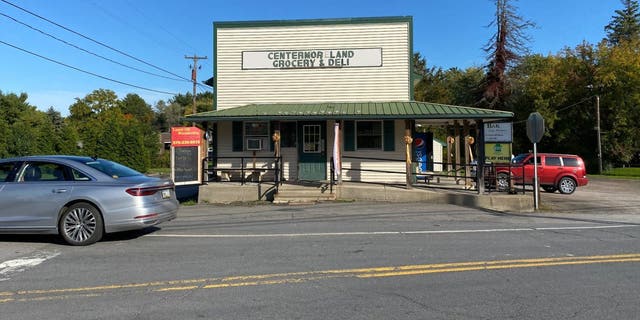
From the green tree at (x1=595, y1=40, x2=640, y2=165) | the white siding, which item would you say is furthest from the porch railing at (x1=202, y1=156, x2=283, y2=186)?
the green tree at (x1=595, y1=40, x2=640, y2=165)

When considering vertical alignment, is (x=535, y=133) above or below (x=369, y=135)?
below

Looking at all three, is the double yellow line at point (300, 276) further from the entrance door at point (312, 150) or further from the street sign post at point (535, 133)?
the entrance door at point (312, 150)

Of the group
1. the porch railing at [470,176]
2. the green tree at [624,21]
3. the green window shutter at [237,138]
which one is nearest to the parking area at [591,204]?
the porch railing at [470,176]

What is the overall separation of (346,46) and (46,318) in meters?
15.2

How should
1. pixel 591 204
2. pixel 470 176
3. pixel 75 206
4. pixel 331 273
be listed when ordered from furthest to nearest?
pixel 470 176, pixel 591 204, pixel 75 206, pixel 331 273

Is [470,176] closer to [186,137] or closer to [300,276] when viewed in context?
[186,137]

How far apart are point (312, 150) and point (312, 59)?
137 inches

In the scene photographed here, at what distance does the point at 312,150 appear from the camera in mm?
17859

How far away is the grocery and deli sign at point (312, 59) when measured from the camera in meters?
18.0

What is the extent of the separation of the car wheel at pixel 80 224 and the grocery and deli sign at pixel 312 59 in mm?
11277

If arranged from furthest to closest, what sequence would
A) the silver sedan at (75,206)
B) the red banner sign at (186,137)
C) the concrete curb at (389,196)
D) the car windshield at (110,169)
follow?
1. the red banner sign at (186,137)
2. the concrete curb at (389,196)
3. the car windshield at (110,169)
4. the silver sedan at (75,206)

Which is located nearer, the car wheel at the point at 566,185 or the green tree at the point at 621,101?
the car wheel at the point at 566,185

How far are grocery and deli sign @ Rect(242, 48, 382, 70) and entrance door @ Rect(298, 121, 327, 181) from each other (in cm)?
233

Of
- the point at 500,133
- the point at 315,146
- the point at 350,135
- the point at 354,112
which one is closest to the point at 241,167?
the point at 315,146
